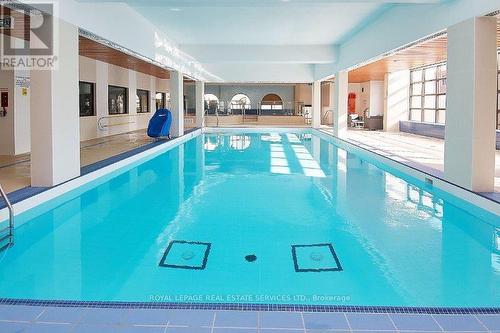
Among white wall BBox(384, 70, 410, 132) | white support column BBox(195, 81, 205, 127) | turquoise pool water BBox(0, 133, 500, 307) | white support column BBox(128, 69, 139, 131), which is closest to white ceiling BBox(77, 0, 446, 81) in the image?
turquoise pool water BBox(0, 133, 500, 307)

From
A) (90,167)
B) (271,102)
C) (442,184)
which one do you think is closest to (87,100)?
(90,167)

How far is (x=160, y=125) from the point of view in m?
14.1

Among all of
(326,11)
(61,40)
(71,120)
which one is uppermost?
(326,11)

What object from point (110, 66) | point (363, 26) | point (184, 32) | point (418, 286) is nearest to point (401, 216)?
point (418, 286)

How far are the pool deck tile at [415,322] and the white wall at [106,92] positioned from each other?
39.5 ft

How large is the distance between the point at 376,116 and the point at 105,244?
692 inches

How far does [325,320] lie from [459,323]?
29.1 inches

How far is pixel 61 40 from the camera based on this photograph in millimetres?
6562

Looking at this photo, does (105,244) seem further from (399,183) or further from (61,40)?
(399,183)

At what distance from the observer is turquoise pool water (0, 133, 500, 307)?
3406 millimetres

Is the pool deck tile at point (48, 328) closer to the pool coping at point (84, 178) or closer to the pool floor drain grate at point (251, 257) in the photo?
the pool floor drain grate at point (251, 257)

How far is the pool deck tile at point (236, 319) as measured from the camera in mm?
2723

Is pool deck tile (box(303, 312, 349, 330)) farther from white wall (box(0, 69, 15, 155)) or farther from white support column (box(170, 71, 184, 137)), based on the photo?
white support column (box(170, 71, 184, 137))

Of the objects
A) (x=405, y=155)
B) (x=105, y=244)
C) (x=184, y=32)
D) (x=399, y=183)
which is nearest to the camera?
(x=105, y=244)
